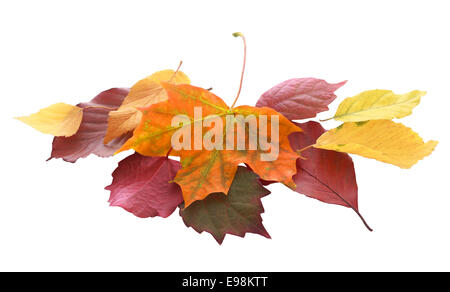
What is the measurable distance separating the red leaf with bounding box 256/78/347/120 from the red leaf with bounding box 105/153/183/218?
195 millimetres

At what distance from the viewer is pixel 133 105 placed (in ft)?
3.30

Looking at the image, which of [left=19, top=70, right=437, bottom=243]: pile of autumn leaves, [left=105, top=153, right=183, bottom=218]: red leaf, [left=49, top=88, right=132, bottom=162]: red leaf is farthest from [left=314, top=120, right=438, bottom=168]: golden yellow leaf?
[left=49, top=88, right=132, bottom=162]: red leaf

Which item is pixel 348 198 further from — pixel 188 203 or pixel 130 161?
pixel 130 161

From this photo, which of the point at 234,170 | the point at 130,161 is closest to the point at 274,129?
the point at 234,170

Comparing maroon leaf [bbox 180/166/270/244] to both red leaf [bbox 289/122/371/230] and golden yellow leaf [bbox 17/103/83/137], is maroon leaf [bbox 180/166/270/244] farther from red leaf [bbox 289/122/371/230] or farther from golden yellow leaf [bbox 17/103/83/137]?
golden yellow leaf [bbox 17/103/83/137]

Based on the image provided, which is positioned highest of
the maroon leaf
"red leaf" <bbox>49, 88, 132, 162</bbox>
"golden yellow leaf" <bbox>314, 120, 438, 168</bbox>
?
"red leaf" <bbox>49, 88, 132, 162</bbox>

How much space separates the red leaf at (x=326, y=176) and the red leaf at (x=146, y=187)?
0.20m

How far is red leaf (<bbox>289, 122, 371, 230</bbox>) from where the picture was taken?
889mm

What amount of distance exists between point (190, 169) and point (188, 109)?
3.7 inches

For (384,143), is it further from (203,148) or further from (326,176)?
(203,148)

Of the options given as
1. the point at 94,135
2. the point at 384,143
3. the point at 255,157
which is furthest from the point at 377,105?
the point at 94,135

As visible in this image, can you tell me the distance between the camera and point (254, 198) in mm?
891

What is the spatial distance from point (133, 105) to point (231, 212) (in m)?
0.27

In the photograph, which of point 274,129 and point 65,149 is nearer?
point 274,129
